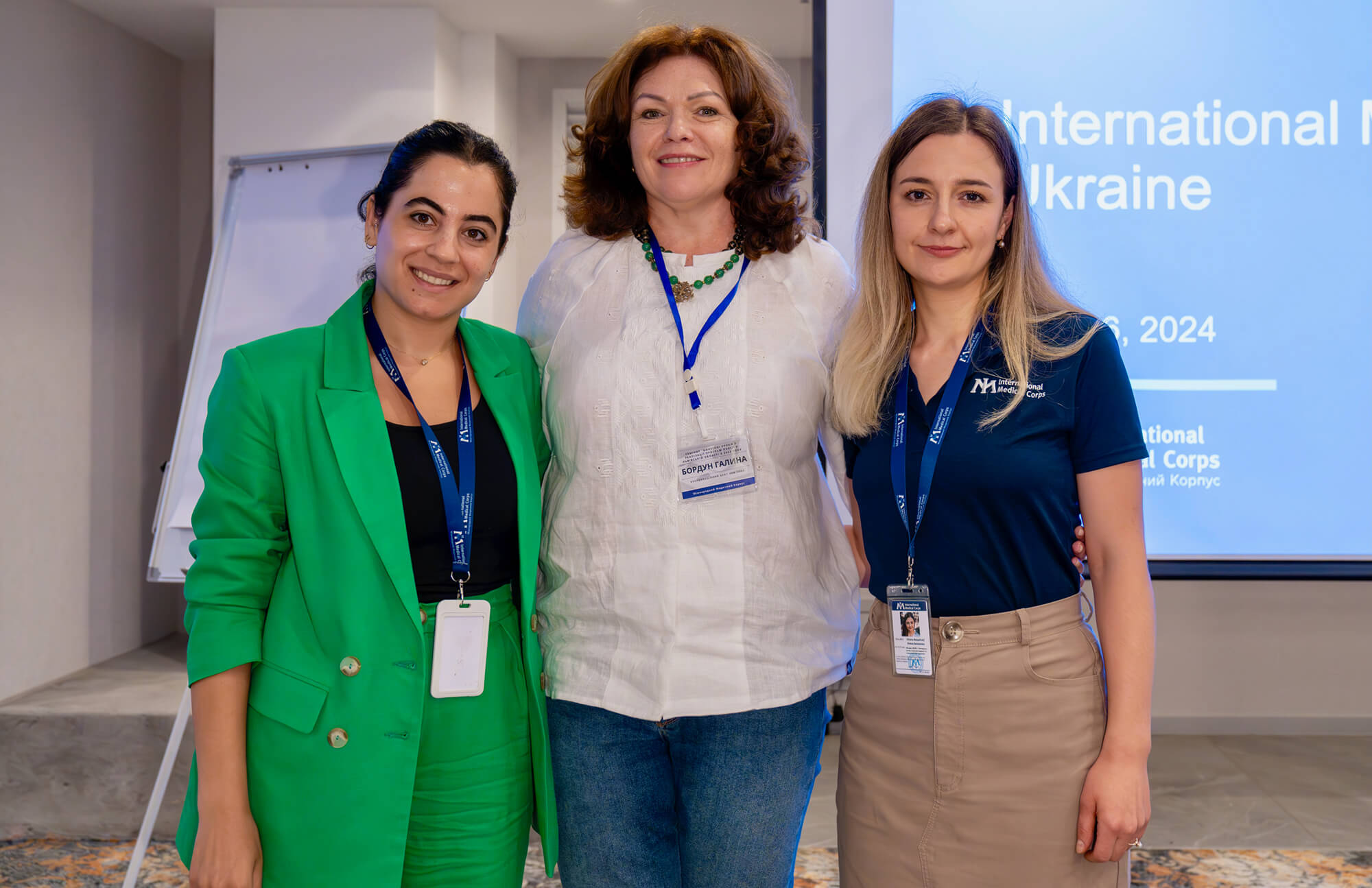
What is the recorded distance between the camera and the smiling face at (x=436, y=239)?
1.45m

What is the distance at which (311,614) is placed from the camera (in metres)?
1.31

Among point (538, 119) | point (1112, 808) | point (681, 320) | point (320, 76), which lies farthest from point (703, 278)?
point (538, 119)

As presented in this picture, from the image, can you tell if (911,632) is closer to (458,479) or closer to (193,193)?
(458,479)

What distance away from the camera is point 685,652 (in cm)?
143

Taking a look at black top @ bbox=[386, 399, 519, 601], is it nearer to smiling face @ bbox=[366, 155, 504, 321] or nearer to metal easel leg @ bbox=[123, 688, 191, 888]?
smiling face @ bbox=[366, 155, 504, 321]

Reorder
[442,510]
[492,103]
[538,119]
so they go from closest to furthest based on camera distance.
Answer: [442,510], [492,103], [538,119]

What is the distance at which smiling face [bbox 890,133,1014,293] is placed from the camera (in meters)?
1.46

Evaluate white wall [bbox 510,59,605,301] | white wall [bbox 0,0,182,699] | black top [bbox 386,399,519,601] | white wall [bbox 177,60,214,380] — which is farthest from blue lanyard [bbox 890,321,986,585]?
A: white wall [bbox 177,60,214,380]

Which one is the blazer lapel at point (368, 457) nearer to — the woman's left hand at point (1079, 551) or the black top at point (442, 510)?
the black top at point (442, 510)

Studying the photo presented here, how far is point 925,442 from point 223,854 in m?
1.12

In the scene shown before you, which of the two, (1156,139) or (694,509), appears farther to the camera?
(1156,139)

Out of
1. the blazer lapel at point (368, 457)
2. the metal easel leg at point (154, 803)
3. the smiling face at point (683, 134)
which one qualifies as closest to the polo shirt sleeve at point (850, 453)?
the smiling face at point (683, 134)

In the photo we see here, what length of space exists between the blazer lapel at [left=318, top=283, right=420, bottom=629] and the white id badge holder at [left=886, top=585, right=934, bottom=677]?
0.67m

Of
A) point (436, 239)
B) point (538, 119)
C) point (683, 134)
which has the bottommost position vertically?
point (436, 239)
